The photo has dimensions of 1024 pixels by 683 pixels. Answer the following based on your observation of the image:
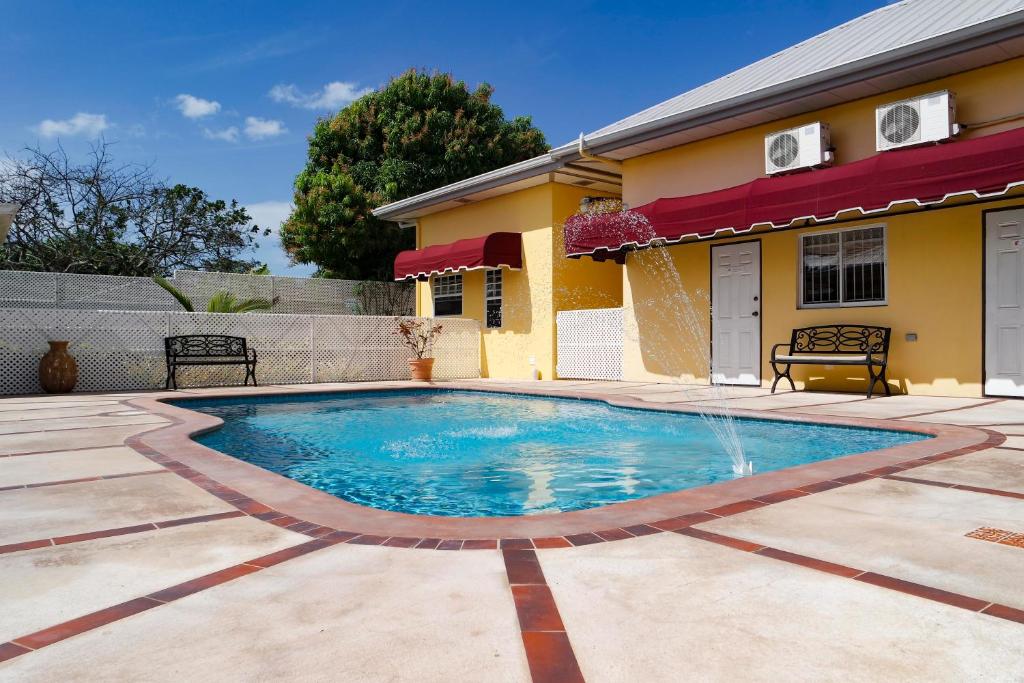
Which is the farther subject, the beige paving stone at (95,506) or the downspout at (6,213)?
the downspout at (6,213)

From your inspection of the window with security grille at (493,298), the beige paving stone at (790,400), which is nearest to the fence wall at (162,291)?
the window with security grille at (493,298)

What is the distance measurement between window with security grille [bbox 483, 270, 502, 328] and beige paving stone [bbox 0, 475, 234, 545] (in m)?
10.6

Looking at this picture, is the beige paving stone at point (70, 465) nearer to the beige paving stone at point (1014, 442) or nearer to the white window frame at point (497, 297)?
the beige paving stone at point (1014, 442)

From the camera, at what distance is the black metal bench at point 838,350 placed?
821 centimetres

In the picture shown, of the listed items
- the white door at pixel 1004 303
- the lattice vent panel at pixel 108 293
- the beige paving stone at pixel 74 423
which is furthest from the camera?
the lattice vent panel at pixel 108 293

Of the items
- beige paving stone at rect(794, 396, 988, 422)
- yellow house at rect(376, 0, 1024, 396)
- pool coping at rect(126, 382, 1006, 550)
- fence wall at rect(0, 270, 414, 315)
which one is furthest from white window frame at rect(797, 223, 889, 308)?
fence wall at rect(0, 270, 414, 315)

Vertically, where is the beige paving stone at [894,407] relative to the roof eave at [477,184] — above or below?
below

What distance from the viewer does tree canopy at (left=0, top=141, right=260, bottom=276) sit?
64.0ft

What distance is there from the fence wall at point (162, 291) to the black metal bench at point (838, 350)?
1254cm

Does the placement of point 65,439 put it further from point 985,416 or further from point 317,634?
point 985,416

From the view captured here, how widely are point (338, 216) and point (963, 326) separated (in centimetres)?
1547

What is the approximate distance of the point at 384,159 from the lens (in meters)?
20.7

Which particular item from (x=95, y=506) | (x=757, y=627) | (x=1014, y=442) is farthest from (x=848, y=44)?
(x=95, y=506)

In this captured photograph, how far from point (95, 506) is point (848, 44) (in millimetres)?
10295
